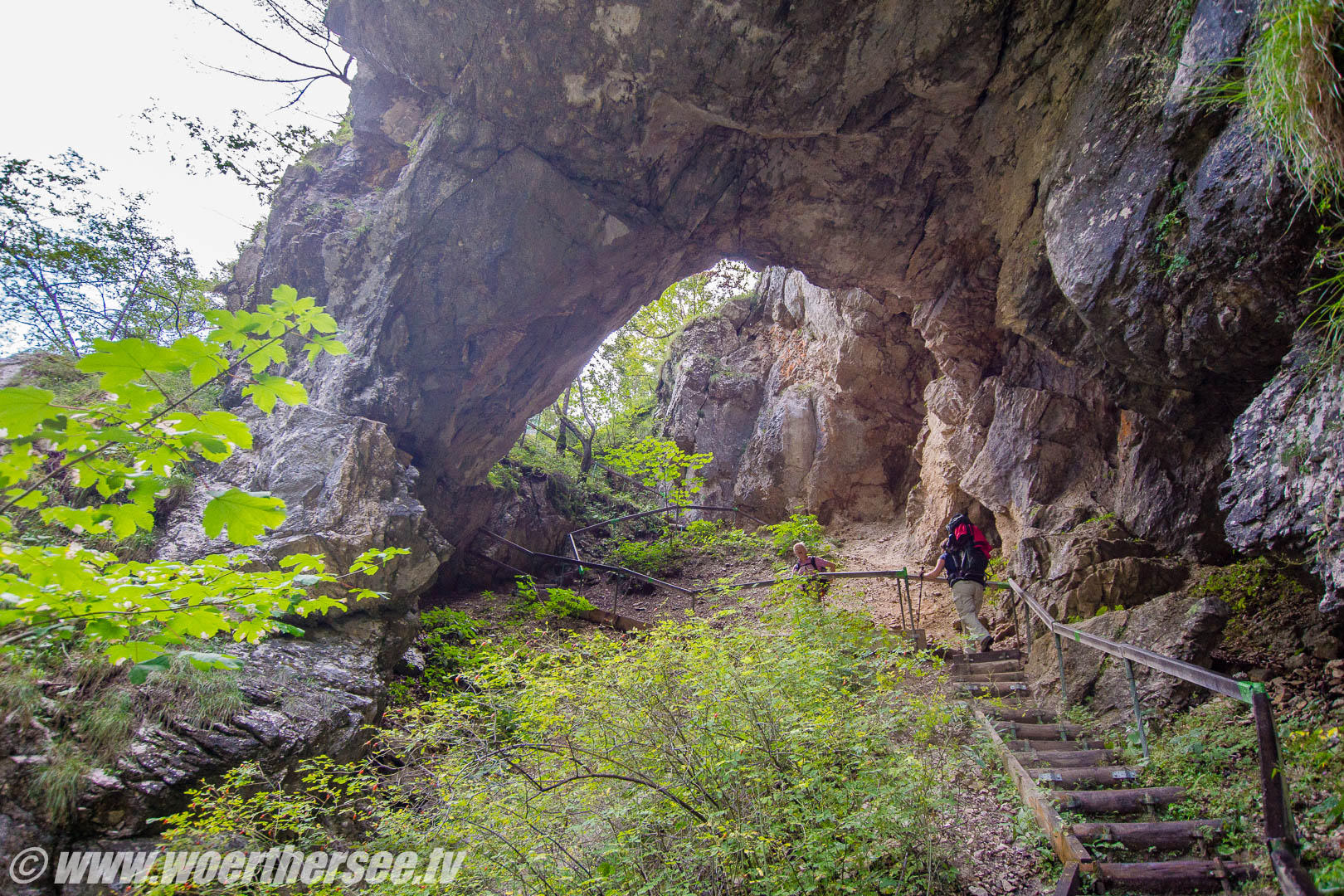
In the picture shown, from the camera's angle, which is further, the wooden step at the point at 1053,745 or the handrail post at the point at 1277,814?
A: the wooden step at the point at 1053,745

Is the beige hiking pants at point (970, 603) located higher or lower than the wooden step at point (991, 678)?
higher

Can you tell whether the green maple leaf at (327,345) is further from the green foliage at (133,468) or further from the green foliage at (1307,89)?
the green foliage at (1307,89)

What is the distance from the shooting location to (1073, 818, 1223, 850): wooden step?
11.2 ft

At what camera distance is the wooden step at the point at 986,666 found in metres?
6.95

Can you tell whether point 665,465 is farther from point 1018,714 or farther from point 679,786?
point 679,786

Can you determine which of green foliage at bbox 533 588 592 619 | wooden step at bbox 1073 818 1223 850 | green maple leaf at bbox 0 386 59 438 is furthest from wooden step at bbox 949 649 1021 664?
green maple leaf at bbox 0 386 59 438

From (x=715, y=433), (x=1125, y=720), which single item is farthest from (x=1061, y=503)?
(x=715, y=433)

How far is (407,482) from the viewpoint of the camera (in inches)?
340

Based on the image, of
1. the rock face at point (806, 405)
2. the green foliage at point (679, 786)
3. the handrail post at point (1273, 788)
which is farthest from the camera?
the rock face at point (806, 405)

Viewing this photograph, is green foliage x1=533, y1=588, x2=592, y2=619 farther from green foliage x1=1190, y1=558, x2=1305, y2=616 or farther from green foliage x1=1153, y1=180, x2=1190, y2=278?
green foliage x1=1153, y1=180, x2=1190, y2=278

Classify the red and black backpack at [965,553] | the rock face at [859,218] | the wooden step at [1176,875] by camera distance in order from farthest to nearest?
the red and black backpack at [965,553] → the rock face at [859,218] → the wooden step at [1176,875]

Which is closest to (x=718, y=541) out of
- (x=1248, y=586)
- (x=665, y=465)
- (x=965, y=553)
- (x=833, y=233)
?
(x=665, y=465)

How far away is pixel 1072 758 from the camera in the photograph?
4.66 m

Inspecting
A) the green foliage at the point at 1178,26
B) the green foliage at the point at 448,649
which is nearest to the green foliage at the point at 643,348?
the green foliage at the point at 448,649
